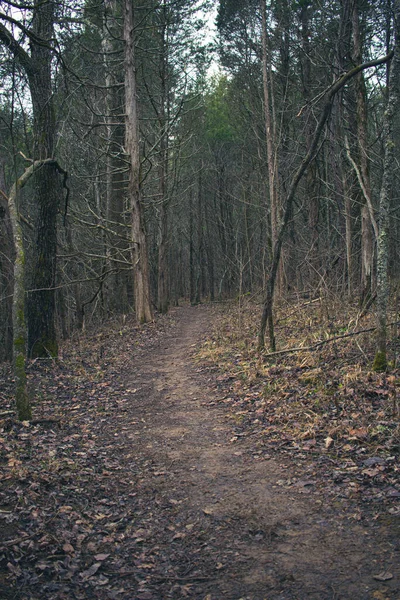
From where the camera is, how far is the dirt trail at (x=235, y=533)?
118 inches

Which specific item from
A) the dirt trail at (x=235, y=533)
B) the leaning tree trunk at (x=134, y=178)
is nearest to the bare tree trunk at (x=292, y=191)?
the dirt trail at (x=235, y=533)

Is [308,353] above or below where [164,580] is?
above

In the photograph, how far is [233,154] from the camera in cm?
3047

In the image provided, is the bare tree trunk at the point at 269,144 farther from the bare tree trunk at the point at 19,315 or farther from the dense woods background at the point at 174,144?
the bare tree trunk at the point at 19,315

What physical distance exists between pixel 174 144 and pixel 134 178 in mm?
6580

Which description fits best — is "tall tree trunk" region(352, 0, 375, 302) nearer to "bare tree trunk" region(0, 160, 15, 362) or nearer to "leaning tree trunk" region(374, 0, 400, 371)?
"leaning tree trunk" region(374, 0, 400, 371)

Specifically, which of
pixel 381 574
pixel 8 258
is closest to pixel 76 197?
pixel 8 258

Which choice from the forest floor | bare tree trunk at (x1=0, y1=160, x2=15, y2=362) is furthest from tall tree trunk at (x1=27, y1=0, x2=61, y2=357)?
the forest floor

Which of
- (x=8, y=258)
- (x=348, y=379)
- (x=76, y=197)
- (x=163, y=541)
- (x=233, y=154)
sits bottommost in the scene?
(x=163, y=541)

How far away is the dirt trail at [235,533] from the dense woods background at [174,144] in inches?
99.8

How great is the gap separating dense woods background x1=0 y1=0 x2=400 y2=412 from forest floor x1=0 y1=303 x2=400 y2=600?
154 cm

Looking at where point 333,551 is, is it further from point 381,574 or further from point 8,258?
point 8,258

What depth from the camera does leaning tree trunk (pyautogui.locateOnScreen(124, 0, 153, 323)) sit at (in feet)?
50.4

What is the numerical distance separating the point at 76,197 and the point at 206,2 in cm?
1000
